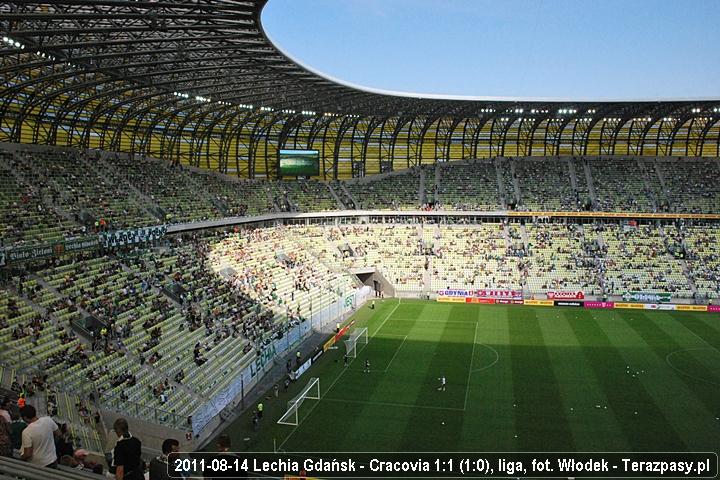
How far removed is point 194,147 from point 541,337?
141 feet

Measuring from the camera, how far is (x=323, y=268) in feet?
180

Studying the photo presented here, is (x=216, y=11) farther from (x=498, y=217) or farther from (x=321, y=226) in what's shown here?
(x=498, y=217)

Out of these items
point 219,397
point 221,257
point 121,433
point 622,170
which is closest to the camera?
point 121,433

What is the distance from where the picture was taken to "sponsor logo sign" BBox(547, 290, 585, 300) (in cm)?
5122

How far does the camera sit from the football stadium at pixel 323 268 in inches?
883

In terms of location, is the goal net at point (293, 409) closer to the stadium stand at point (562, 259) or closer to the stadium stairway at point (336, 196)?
the stadium stand at point (562, 259)

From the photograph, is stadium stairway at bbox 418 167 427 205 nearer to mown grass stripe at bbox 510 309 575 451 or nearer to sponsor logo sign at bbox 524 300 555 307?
sponsor logo sign at bbox 524 300 555 307

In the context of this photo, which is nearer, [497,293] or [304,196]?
[497,293]

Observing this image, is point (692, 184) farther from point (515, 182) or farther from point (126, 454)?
point (126, 454)

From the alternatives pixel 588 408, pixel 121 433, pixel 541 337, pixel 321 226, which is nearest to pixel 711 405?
pixel 588 408

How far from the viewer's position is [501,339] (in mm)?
38938

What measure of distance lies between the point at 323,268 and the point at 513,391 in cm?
2902

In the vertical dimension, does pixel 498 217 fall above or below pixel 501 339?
above

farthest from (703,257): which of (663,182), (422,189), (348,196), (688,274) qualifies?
(348,196)
